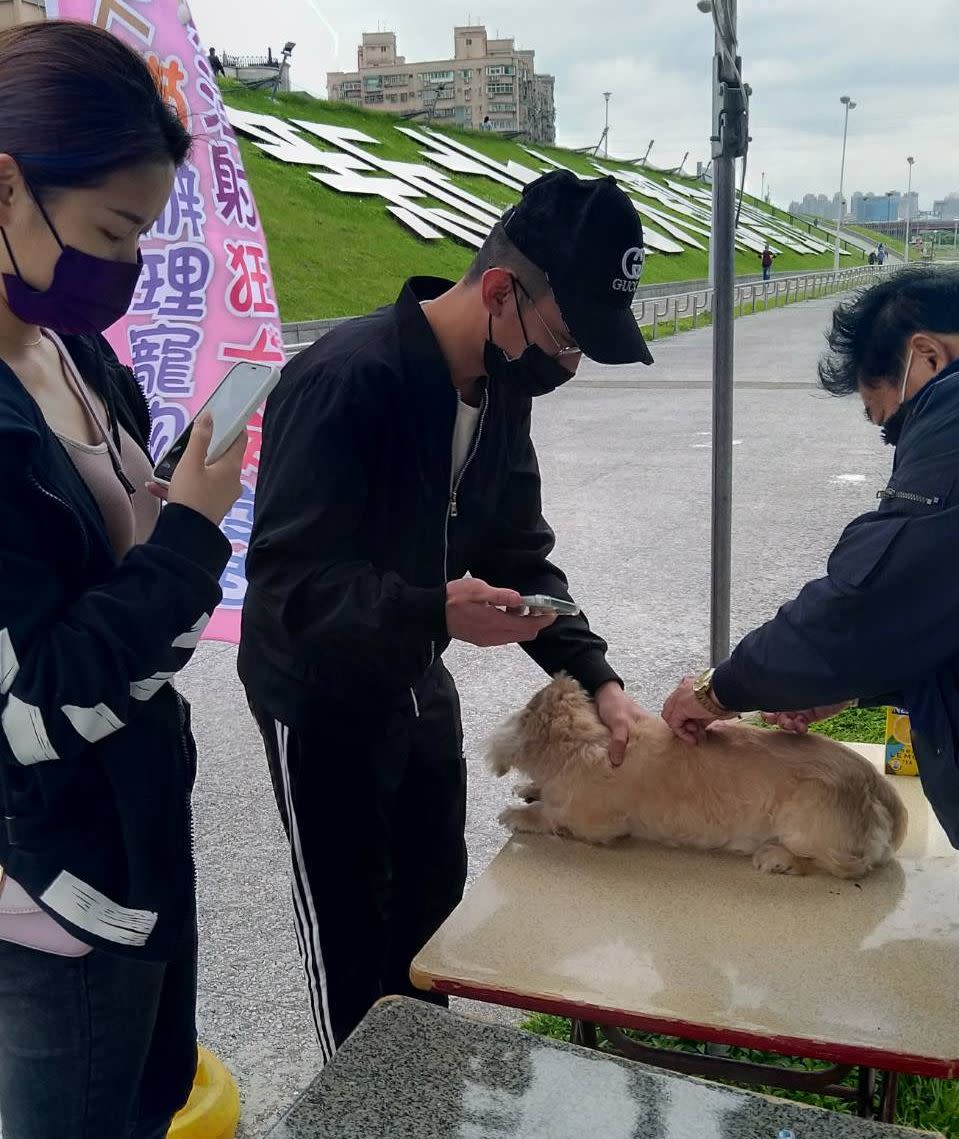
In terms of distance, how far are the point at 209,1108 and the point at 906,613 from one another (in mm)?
2081

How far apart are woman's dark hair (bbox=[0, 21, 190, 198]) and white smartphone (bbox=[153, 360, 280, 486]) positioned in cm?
33

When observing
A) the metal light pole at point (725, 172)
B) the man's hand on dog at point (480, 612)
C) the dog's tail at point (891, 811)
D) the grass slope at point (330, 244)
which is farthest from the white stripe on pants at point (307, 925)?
the grass slope at point (330, 244)

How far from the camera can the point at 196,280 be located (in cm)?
425

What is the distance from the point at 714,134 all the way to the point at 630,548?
5135 mm

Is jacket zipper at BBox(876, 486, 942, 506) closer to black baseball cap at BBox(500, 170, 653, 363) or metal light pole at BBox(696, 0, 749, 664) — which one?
black baseball cap at BBox(500, 170, 653, 363)

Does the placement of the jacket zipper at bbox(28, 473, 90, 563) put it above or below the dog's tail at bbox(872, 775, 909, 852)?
above

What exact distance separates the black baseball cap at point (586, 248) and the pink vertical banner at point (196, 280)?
2388 millimetres

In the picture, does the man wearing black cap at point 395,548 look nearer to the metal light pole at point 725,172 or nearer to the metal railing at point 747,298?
the metal light pole at point 725,172

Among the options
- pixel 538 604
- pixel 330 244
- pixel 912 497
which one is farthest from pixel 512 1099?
pixel 330 244

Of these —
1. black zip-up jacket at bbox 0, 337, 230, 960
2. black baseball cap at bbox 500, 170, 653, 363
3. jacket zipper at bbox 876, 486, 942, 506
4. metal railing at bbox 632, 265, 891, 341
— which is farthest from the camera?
metal railing at bbox 632, 265, 891, 341

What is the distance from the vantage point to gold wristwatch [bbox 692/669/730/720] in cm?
217

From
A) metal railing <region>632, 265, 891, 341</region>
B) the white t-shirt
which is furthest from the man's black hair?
metal railing <region>632, 265, 891, 341</region>

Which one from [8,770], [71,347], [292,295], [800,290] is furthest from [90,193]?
[800,290]

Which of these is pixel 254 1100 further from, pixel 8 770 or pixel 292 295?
pixel 292 295
